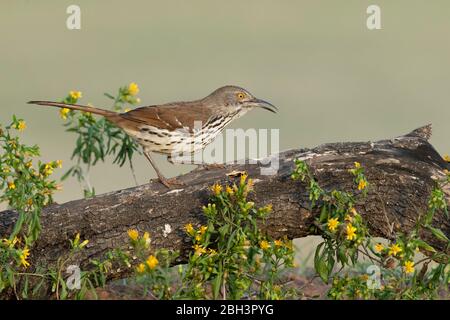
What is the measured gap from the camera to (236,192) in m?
7.28

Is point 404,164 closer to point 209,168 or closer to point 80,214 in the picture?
point 209,168

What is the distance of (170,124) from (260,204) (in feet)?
4.90

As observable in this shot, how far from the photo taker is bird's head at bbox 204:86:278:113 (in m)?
9.33

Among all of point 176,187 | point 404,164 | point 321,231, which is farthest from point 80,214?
point 404,164

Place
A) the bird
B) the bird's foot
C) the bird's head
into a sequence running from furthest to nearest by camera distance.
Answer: the bird's head
the bird
the bird's foot

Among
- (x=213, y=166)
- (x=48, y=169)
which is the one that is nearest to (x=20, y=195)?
(x=48, y=169)

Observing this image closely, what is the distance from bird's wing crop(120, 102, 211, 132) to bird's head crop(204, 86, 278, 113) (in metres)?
0.24

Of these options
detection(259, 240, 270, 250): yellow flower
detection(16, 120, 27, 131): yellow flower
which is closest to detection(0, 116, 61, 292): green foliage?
detection(16, 120, 27, 131): yellow flower

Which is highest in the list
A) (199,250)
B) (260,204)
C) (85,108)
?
(85,108)

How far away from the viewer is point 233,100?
945 cm

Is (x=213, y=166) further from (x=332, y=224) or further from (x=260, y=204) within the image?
(x=332, y=224)

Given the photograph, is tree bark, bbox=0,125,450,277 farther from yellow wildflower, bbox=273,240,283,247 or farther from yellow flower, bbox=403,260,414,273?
yellow flower, bbox=403,260,414,273
